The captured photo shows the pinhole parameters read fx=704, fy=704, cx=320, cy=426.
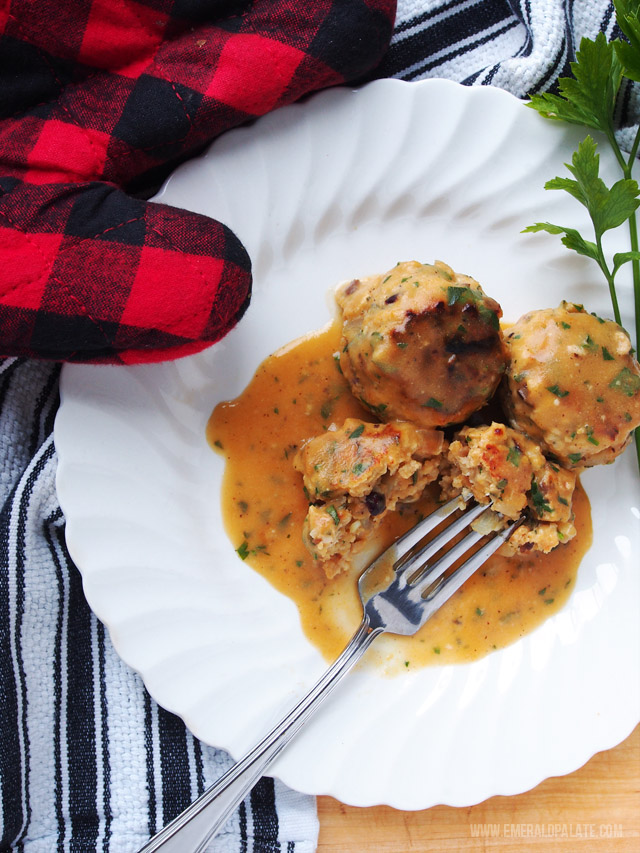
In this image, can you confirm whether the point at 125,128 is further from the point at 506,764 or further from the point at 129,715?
the point at 506,764

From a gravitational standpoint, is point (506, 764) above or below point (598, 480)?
below

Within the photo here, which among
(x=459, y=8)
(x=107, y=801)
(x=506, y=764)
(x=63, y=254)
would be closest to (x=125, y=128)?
(x=63, y=254)

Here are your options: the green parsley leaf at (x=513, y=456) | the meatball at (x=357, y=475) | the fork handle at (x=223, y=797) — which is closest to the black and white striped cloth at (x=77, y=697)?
the fork handle at (x=223, y=797)

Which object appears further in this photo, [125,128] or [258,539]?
[258,539]

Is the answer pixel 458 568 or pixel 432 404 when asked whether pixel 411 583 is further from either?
pixel 432 404

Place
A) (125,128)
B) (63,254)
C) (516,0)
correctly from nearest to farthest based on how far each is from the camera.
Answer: (63,254) < (125,128) < (516,0)

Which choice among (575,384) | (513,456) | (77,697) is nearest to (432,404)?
(513,456)

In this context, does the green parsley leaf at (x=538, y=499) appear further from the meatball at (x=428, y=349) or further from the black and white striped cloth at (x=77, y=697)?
the black and white striped cloth at (x=77, y=697)
